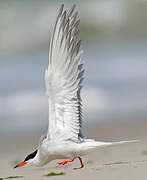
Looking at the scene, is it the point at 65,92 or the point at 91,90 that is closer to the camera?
the point at 65,92

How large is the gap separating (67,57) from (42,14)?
15554mm

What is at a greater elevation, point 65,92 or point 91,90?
point 91,90

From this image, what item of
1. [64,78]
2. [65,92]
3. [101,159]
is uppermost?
[64,78]

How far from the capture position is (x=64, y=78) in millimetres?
6582

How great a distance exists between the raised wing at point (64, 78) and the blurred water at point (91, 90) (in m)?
5.28

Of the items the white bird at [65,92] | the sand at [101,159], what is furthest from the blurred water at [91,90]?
the white bird at [65,92]

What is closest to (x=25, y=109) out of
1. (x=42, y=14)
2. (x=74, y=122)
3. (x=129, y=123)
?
(x=129, y=123)

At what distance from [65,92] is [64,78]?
0.16 m

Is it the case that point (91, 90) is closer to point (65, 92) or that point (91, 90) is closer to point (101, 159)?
point (101, 159)

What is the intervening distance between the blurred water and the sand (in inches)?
30.7

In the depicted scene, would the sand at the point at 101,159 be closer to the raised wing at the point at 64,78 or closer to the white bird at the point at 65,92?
the white bird at the point at 65,92

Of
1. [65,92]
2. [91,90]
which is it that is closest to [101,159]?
[65,92]

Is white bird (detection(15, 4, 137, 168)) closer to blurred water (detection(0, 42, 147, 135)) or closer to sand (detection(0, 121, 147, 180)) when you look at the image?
sand (detection(0, 121, 147, 180))

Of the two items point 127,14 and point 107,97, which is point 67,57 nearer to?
point 107,97
